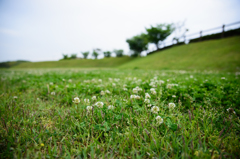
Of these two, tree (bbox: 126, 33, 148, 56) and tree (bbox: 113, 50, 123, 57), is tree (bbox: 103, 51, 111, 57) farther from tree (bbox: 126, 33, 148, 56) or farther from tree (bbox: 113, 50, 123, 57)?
tree (bbox: 126, 33, 148, 56)

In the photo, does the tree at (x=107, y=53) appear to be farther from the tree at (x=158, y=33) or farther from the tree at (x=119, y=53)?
the tree at (x=158, y=33)

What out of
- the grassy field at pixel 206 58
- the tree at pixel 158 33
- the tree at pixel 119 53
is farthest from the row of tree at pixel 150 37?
the grassy field at pixel 206 58

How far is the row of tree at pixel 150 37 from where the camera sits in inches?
1797

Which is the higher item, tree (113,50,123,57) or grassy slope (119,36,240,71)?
tree (113,50,123,57)

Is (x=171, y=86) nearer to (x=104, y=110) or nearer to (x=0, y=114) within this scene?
(x=104, y=110)

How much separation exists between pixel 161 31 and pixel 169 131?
168ft

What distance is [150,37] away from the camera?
47.1 meters

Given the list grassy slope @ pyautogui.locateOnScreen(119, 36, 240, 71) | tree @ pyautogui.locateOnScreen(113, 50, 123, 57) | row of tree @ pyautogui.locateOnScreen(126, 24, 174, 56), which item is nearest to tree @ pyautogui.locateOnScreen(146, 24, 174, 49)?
row of tree @ pyautogui.locateOnScreen(126, 24, 174, 56)

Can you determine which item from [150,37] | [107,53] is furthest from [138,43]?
[107,53]

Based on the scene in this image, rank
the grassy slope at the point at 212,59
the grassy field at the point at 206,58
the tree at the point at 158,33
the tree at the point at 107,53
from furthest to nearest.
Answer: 1. the tree at the point at 107,53
2. the tree at the point at 158,33
3. the grassy field at the point at 206,58
4. the grassy slope at the point at 212,59

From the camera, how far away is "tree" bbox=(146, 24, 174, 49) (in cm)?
4544

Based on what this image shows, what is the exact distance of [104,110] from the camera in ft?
6.18

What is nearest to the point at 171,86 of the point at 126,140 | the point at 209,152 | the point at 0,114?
the point at 209,152

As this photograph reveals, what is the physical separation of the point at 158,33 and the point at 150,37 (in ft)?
11.5
